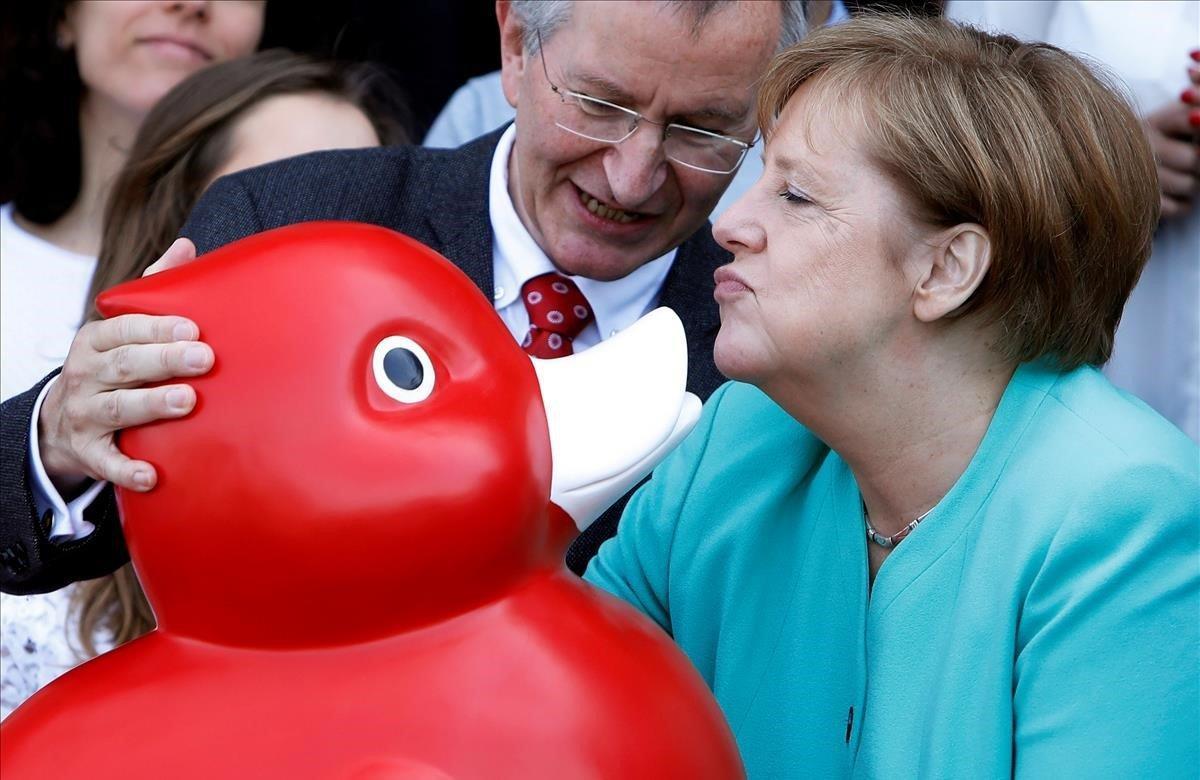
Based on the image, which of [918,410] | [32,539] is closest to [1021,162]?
[918,410]

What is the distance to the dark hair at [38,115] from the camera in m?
3.02

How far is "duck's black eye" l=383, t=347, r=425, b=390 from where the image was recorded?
125 centimetres

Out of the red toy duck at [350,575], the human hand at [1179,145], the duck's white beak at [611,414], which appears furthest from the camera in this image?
the human hand at [1179,145]

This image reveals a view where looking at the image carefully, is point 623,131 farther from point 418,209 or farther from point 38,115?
point 38,115

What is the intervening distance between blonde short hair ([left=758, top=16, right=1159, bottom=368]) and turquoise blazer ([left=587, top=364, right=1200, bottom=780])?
83 millimetres

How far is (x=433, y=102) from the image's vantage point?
12.1 ft

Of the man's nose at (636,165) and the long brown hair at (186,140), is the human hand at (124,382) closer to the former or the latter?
the man's nose at (636,165)

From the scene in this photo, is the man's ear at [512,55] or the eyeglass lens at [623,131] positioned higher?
the man's ear at [512,55]

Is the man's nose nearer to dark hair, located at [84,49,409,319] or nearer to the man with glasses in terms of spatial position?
the man with glasses

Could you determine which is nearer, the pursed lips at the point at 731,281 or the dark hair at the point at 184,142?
the pursed lips at the point at 731,281

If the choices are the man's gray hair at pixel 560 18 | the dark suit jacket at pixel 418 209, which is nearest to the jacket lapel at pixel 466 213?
the dark suit jacket at pixel 418 209

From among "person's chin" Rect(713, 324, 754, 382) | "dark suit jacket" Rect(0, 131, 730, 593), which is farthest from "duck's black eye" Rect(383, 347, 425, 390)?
"dark suit jacket" Rect(0, 131, 730, 593)

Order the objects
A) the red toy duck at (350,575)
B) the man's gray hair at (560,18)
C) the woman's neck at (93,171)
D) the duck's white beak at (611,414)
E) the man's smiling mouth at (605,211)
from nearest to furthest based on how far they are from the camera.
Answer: the red toy duck at (350,575)
the duck's white beak at (611,414)
the man's gray hair at (560,18)
the man's smiling mouth at (605,211)
the woman's neck at (93,171)

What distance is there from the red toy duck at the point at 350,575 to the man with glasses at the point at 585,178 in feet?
2.05
